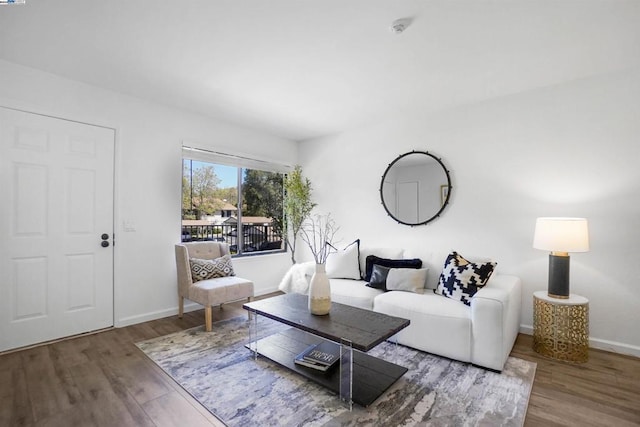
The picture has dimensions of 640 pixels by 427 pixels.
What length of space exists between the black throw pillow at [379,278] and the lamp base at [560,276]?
1.46 m

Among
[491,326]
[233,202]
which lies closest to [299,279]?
[233,202]

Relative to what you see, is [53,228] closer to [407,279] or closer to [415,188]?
[407,279]

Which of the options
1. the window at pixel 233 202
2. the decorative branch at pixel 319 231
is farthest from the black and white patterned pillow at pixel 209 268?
the decorative branch at pixel 319 231

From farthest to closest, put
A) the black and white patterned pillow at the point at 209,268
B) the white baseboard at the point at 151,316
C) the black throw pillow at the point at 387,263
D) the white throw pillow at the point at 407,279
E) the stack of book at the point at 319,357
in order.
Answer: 1. the black and white patterned pillow at the point at 209,268
2. the black throw pillow at the point at 387,263
3. the white baseboard at the point at 151,316
4. the white throw pillow at the point at 407,279
5. the stack of book at the point at 319,357

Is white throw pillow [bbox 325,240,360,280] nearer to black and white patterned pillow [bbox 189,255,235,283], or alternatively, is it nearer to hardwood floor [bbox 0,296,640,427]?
black and white patterned pillow [bbox 189,255,235,283]

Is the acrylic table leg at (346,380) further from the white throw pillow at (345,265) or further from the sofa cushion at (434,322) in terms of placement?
the white throw pillow at (345,265)

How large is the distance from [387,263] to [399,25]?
2.32 metres

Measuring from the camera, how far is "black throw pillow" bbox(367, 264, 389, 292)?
321cm

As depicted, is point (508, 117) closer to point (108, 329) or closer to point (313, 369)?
point (313, 369)

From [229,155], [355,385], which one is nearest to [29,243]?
[229,155]

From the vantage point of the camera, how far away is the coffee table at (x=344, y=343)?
1909 millimetres

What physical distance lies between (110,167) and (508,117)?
4243 mm

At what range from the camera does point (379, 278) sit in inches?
128

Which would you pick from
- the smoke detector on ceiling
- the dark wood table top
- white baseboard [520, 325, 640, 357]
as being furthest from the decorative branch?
white baseboard [520, 325, 640, 357]
